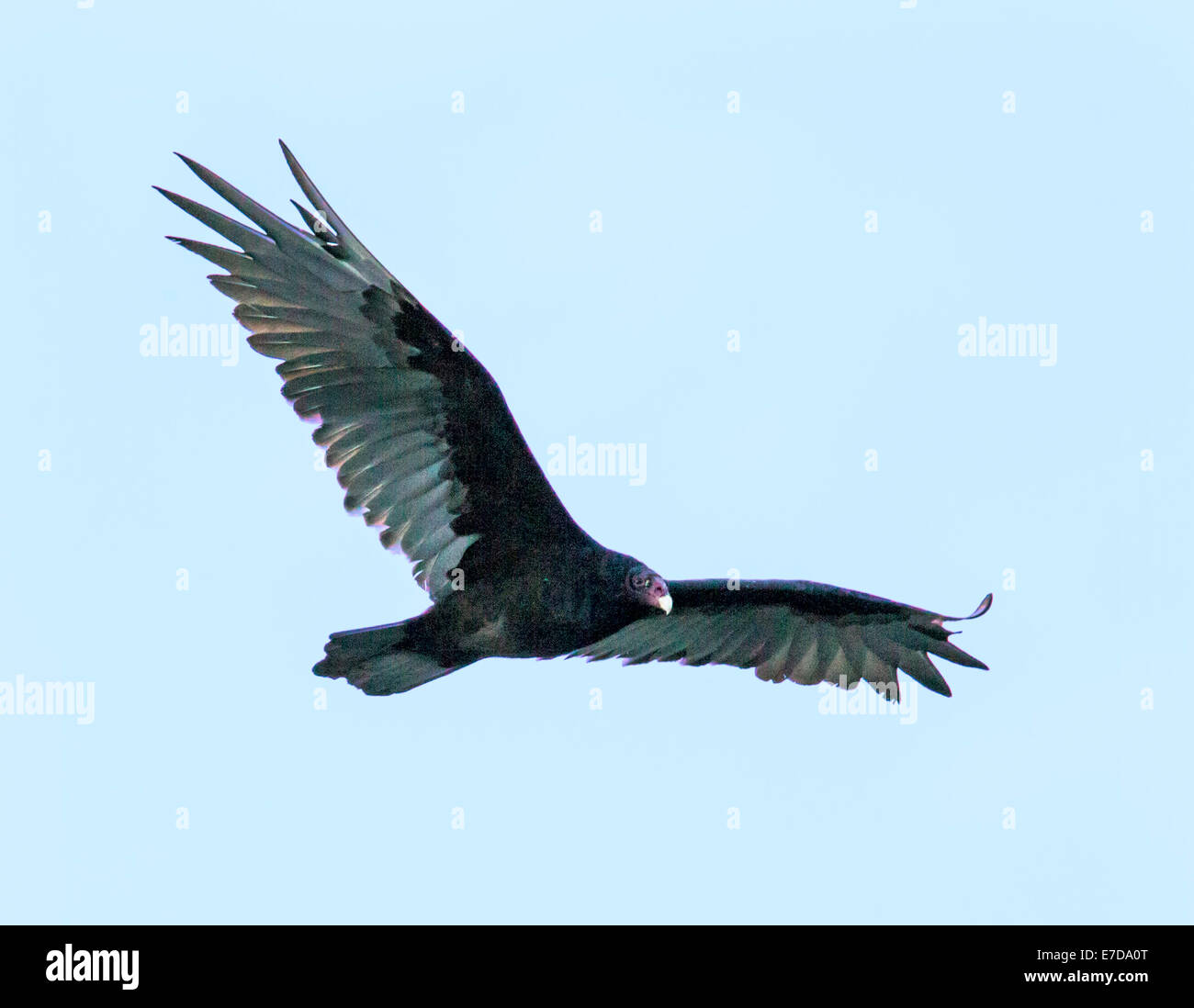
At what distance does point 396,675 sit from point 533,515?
3.61 feet

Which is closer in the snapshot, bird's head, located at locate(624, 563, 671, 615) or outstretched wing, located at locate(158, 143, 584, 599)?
outstretched wing, located at locate(158, 143, 584, 599)

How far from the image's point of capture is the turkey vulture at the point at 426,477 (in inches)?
323

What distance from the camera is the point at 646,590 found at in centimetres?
838

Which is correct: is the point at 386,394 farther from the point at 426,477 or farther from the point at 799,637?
the point at 799,637

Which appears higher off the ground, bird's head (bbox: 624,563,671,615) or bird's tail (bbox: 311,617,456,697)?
bird's head (bbox: 624,563,671,615)

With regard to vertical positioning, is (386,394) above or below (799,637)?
above

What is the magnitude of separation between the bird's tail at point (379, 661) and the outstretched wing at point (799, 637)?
1.25m

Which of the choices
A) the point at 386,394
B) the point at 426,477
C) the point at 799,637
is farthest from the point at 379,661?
the point at 799,637

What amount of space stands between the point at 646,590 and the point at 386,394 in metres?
1.66

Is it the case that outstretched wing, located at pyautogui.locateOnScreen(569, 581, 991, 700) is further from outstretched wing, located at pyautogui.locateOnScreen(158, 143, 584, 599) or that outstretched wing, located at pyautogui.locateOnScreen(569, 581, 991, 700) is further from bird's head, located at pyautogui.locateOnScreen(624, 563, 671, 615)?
outstretched wing, located at pyautogui.locateOnScreen(158, 143, 584, 599)

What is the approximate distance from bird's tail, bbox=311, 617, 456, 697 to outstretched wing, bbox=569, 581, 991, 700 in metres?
1.25

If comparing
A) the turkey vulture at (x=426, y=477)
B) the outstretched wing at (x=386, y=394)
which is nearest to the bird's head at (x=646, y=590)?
the turkey vulture at (x=426, y=477)

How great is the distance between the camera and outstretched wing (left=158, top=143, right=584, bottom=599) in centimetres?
810

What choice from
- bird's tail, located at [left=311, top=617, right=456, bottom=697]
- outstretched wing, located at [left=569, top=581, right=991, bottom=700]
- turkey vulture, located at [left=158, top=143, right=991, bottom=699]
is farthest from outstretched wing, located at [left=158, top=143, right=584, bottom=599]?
outstretched wing, located at [left=569, top=581, right=991, bottom=700]
